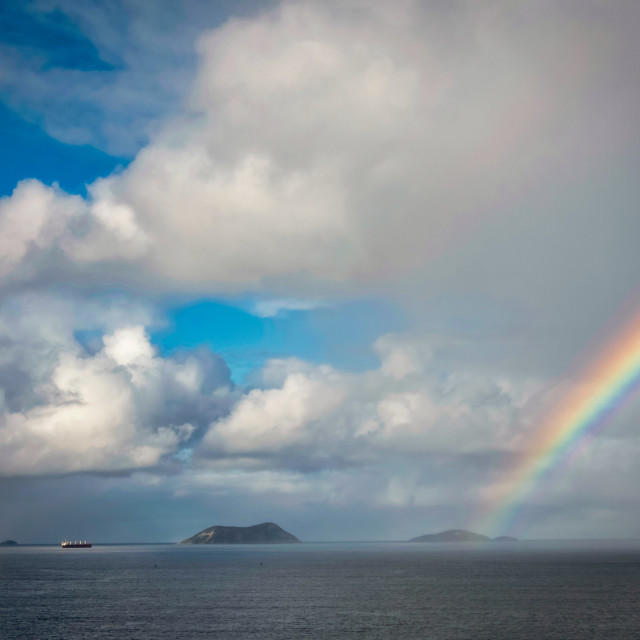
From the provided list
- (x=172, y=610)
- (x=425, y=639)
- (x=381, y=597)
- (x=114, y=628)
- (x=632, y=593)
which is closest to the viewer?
(x=425, y=639)

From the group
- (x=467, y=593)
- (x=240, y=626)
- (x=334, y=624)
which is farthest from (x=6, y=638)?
(x=467, y=593)

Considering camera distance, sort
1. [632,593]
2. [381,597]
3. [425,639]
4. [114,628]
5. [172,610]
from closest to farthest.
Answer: [425,639]
[114,628]
[172,610]
[381,597]
[632,593]

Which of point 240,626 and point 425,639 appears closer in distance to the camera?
point 425,639

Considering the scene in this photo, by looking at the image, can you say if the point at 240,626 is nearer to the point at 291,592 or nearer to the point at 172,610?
the point at 172,610

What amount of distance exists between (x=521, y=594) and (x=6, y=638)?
13572cm

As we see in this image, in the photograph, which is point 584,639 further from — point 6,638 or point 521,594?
point 6,638

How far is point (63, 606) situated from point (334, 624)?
74713 millimetres

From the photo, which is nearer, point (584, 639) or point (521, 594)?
point (584, 639)

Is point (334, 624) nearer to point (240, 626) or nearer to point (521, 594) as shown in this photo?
point (240, 626)

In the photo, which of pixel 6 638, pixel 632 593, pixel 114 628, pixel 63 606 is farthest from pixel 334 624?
pixel 632 593

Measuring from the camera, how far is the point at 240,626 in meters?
130

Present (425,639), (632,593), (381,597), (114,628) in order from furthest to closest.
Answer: (632,593) < (381,597) < (114,628) < (425,639)

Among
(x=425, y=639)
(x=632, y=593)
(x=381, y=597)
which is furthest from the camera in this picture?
(x=632, y=593)

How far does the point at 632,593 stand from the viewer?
193 metres
